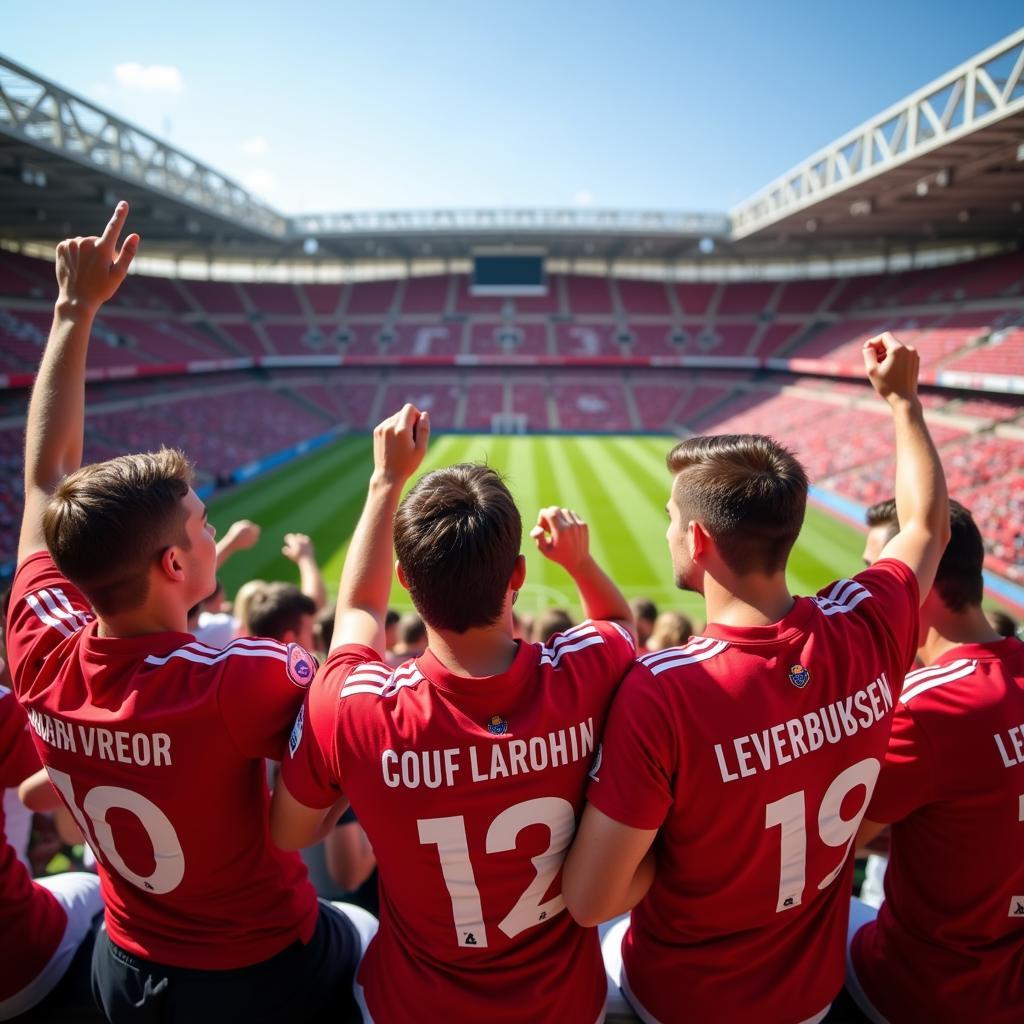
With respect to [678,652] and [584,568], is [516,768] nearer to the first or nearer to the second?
[678,652]

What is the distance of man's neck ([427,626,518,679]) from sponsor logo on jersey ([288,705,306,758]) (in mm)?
401

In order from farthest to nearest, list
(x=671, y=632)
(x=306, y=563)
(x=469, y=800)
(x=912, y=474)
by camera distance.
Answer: (x=671, y=632) → (x=306, y=563) → (x=912, y=474) → (x=469, y=800)

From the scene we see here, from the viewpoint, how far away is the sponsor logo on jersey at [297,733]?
1.68m

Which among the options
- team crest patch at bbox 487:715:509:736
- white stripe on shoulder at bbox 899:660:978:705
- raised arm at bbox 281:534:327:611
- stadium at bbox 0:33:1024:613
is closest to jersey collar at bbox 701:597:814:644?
white stripe on shoulder at bbox 899:660:978:705

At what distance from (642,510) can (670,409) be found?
2137cm

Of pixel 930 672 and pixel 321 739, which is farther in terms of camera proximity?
pixel 930 672

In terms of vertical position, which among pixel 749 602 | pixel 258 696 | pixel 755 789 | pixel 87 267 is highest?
pixel 87 267

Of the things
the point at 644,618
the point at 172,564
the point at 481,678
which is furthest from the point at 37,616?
the point at 644,618

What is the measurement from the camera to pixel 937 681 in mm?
1977

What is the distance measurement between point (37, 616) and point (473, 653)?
4.67 feet

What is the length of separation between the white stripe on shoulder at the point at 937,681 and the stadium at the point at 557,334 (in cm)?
304

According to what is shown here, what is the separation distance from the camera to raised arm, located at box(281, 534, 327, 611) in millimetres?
3646

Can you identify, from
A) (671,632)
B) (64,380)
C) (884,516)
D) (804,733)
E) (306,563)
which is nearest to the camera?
(804,733)

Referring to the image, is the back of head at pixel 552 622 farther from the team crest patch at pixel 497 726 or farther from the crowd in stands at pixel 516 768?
the team crest patch at pixel 497 726
